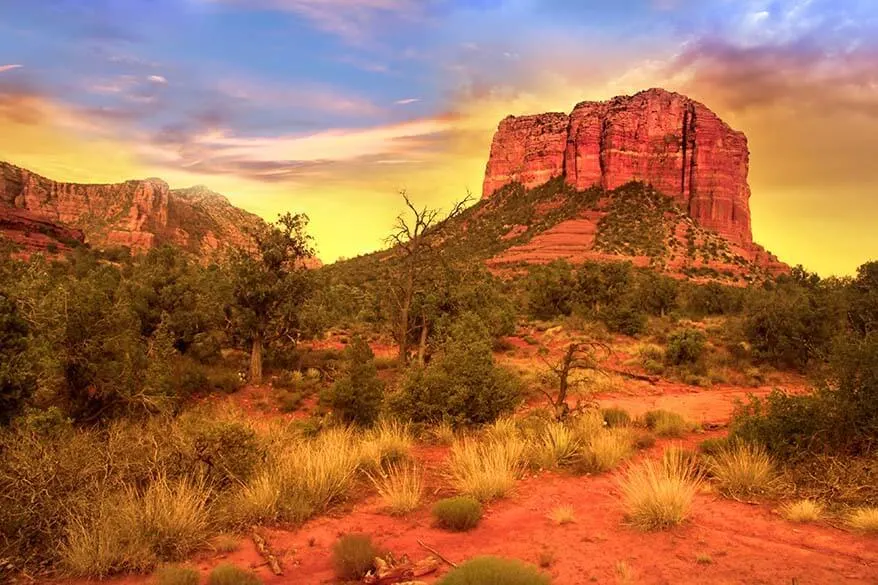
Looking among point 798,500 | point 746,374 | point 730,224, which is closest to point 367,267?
point 746,374

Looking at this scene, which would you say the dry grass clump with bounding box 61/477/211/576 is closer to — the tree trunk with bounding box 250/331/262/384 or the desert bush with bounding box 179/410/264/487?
the desert bush with bounding box 179/410/264/487

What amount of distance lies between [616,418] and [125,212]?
111825 millimetres

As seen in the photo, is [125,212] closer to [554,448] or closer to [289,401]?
[289,401]

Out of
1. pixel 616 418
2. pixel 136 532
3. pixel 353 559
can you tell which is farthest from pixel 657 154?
pixel 136 532

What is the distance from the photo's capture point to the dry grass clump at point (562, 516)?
6.36 m

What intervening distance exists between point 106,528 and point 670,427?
403 inches

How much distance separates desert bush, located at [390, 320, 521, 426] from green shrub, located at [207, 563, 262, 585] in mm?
6954

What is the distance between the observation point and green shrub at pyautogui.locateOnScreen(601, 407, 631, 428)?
11688 millimetres

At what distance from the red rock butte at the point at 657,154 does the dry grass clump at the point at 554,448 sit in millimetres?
94606

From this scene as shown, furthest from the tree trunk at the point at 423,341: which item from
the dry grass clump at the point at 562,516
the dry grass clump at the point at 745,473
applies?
the dry grass clump at the point at 562,516

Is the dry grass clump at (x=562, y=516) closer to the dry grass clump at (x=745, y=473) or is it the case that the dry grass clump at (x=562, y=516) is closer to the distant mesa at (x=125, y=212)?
the dry grass clump at (x=745, y=473)

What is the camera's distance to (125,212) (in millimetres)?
102562

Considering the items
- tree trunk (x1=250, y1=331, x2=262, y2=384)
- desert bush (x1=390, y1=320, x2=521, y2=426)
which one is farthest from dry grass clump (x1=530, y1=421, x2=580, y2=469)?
tree trunk (x1=250, y1=331, x2=262, y2=384)

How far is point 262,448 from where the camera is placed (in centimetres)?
820
